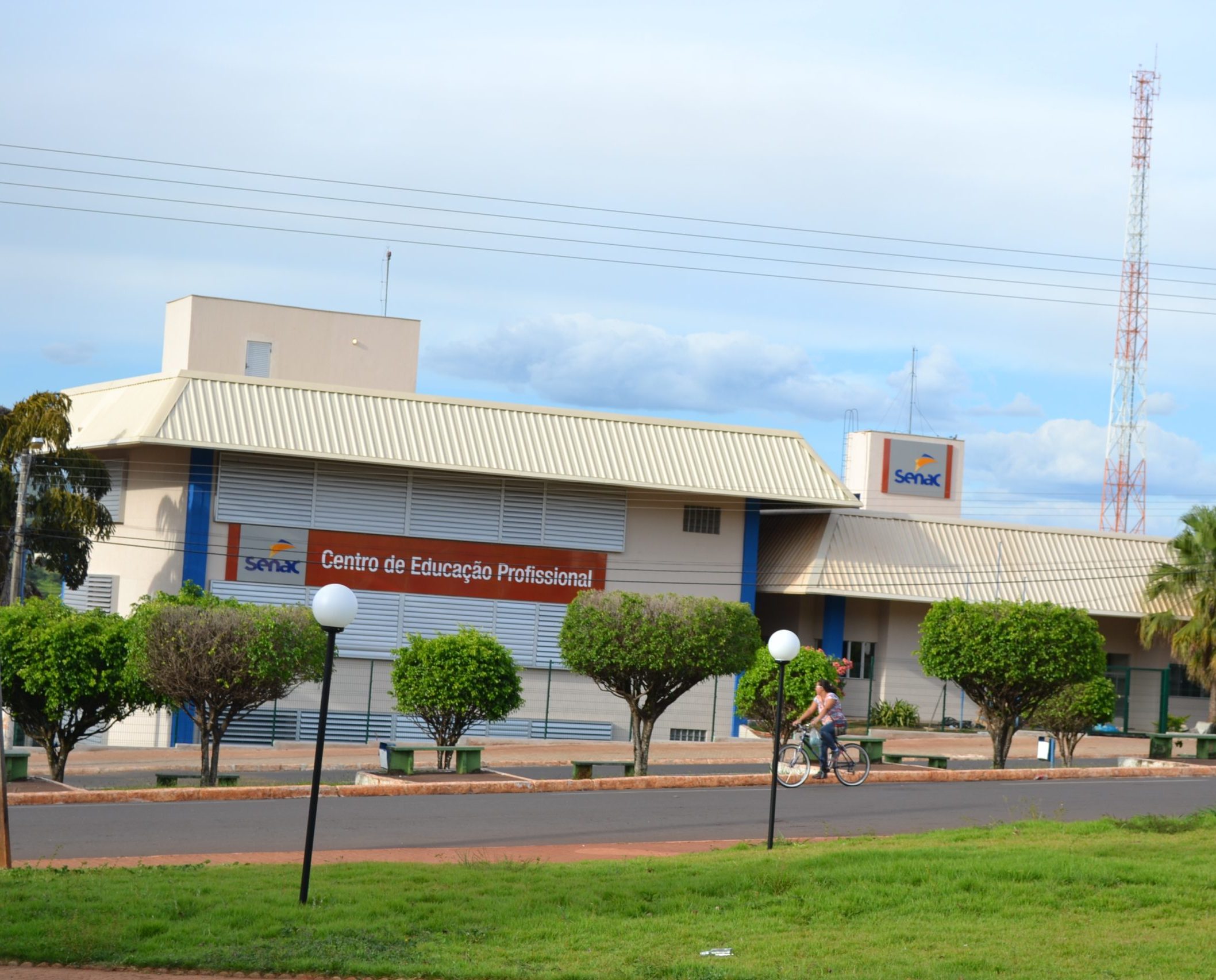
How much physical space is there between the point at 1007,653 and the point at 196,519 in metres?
18.3

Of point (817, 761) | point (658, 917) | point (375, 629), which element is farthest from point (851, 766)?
point (375, 629)

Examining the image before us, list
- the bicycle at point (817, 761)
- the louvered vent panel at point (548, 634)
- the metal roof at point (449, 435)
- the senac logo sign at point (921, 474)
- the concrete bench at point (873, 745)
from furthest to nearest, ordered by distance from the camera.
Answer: the senac logo sign at point (921, 474) < the louvered vent panel at point (548, 634) < the metal roof at point (449, 435) < the concrete bench at point (873, 745) < the bicycle at point (817, 761)

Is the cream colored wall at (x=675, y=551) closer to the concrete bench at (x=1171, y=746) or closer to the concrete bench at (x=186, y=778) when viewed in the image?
the concrete bench at (x=1171, y=746)

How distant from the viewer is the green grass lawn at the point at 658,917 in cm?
863

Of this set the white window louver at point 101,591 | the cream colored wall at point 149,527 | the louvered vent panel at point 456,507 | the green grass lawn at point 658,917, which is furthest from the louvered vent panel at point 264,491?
the green grass lawn at point 658,917

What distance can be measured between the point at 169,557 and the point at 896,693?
19.8 m

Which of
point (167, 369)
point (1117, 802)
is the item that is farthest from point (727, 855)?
point (167, 369)

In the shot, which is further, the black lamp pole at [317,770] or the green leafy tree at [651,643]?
the green leafy tree at [651,643]

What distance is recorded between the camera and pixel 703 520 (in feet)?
123

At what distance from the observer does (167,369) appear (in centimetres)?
4284

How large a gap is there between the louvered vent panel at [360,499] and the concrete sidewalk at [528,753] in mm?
5225

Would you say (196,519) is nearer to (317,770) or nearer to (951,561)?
(951,561)

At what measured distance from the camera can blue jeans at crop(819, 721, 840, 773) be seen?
22.0 metres

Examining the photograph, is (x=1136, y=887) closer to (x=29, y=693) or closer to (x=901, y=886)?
(x=901, y=886)
